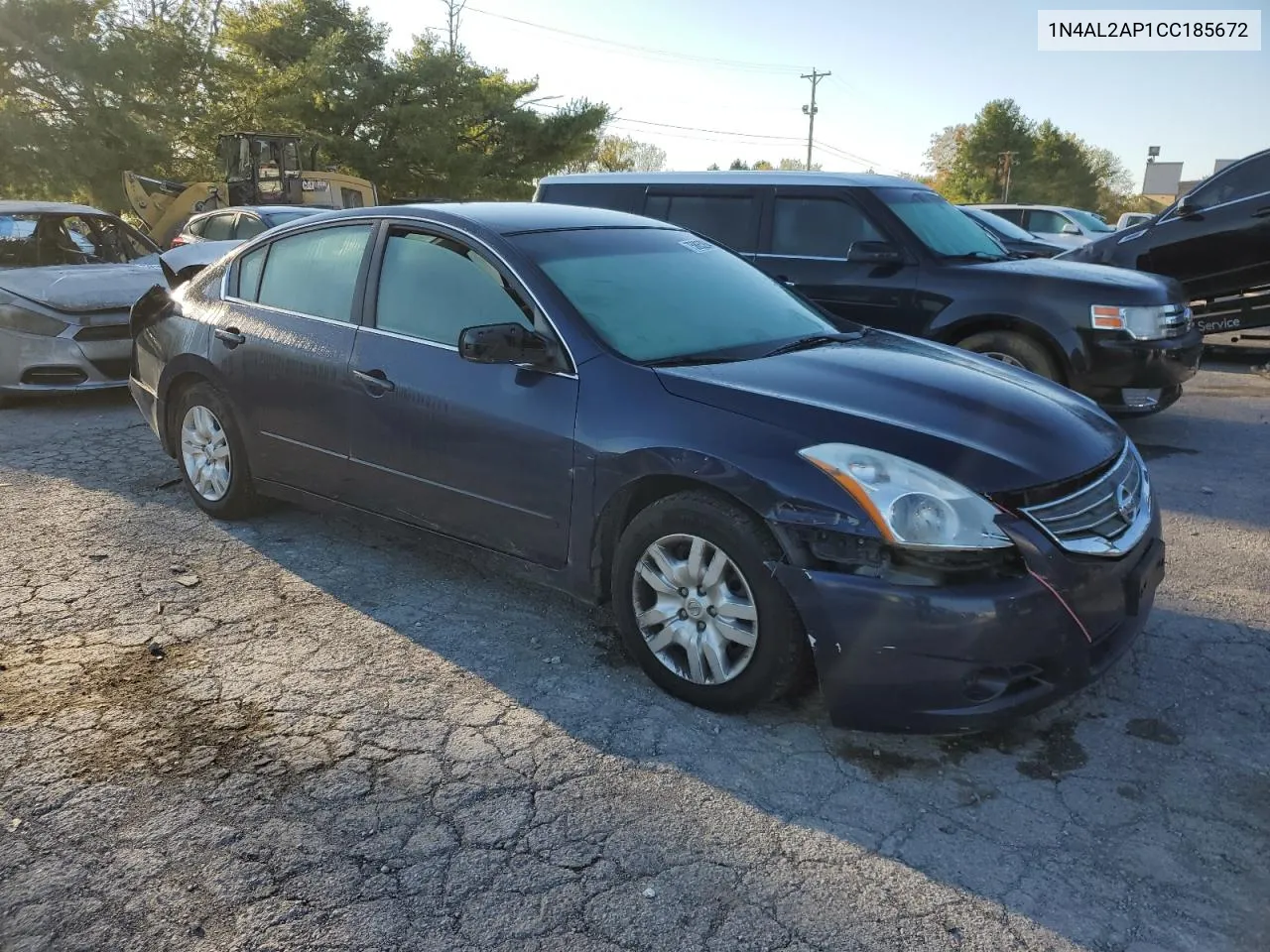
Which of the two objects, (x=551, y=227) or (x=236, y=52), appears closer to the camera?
(x=551, y=227)

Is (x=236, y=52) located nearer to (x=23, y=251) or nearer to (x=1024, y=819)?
(x=23, y=251)

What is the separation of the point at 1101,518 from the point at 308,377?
319 centimetres

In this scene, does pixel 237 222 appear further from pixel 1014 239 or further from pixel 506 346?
pixel 506 346

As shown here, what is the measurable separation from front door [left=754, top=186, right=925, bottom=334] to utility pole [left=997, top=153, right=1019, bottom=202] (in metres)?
63.4

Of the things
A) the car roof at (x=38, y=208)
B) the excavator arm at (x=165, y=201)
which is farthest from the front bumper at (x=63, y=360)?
the excavator arm at (x=165, y=201)

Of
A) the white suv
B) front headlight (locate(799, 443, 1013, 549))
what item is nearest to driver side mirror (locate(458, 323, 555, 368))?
front headlight (locate(799, 443, 1013, 549))

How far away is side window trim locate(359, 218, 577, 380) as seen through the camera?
3684 millimetres

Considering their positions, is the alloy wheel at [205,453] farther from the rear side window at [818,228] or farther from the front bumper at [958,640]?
the rear side window at [818,228]

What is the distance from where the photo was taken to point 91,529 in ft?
16.8

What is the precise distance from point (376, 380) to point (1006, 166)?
70076 mm

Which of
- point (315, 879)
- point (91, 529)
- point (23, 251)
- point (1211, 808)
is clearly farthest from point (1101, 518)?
point (23, 251)

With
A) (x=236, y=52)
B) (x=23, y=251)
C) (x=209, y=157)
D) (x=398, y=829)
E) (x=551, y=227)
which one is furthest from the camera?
(x=236, y=52)

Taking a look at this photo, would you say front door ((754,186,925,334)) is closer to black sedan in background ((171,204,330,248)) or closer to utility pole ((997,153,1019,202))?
black sedan in background ((171,204,330,248))

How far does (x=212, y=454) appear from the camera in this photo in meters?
5.10
